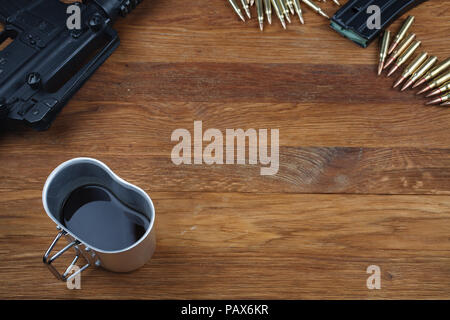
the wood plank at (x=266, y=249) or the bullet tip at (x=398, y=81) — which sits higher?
the bullet tip at (x=398, y=81)

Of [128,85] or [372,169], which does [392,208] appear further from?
[128,85]

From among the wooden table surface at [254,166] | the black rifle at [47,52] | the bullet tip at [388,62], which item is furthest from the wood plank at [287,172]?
the bullet tip at [388,62]

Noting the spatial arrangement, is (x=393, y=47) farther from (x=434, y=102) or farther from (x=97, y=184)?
(x=97, y=184)

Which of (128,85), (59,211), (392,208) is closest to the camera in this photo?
(59,211)

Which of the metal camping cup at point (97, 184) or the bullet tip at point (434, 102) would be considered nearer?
the metal camping cup at point (97, 184)

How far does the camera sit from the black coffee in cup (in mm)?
847

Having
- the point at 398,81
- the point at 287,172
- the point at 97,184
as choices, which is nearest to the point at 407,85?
the point at 398,81

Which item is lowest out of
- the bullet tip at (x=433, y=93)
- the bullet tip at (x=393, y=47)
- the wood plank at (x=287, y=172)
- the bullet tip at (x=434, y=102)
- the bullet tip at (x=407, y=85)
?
the wood plank at (x=287, y=172)

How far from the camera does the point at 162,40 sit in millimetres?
1114

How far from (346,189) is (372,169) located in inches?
2.9

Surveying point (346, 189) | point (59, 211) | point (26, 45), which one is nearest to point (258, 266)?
point (346, 189)

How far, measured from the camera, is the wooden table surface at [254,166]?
Result: 90 centimetres

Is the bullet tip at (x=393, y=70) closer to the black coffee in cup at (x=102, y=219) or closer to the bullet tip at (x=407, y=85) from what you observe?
the bullet tip at (x=407, y=85)

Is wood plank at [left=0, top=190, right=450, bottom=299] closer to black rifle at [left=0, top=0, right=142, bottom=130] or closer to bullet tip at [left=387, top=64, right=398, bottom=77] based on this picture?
black rifle at [left=0, top=0, right=142, bottom=130]
